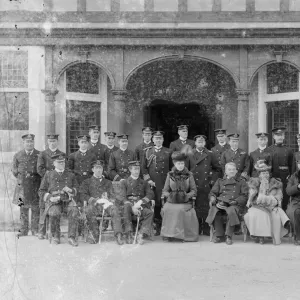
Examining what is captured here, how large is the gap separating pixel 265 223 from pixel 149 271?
9.67ft

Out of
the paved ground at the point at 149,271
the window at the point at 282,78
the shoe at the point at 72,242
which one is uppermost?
the window at the point at 282,78

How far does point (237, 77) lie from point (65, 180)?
5061mm

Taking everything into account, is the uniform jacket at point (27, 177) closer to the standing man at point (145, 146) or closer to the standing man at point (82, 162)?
the standing man at point (82, 162)

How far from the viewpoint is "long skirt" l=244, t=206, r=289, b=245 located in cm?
938

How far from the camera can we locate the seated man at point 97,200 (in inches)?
372

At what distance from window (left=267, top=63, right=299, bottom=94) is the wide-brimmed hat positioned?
4.04m

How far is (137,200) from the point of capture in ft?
32.1

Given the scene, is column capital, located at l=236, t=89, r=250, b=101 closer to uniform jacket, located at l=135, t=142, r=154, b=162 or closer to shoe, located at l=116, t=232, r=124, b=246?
uniform jacket, located at l=135, t=142, r=154, b=162

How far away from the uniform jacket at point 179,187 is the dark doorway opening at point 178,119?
17.1ft

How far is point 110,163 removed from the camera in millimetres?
10586

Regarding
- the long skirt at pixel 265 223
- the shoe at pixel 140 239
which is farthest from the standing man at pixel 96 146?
the long skirt at pixel 265 223

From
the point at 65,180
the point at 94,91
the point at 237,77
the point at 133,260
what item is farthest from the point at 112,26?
the point at 133,260

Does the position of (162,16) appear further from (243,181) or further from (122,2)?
(243,181)

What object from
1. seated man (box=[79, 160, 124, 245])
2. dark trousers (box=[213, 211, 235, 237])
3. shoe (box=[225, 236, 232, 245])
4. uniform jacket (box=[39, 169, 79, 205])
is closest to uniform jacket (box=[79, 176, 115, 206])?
seated man (box=[79, 160, 124, 245])
